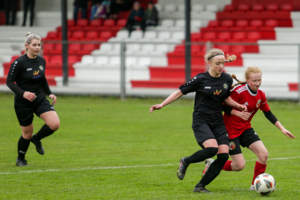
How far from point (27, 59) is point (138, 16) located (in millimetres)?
13290

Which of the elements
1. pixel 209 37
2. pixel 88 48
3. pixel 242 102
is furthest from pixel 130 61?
pixel 242 102

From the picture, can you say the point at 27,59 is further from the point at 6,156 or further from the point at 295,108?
the point at 295,108

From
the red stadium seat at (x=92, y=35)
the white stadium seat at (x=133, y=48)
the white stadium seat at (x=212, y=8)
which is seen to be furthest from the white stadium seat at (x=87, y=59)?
the white stadium seat at (x=212, y=8)

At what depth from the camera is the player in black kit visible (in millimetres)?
5285

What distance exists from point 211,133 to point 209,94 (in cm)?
44

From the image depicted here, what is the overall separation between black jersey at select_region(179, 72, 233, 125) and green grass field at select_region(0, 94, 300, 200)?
873 millimetres

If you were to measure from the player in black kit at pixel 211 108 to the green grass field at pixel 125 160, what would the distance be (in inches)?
13.7

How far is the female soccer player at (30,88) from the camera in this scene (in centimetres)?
664

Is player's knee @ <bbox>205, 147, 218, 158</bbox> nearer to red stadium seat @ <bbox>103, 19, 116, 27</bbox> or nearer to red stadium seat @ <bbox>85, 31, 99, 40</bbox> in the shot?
red stadium seat @ <bbox>85, 31, 99, 40</bbox>

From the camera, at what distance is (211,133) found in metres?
5.29

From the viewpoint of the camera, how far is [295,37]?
1797 centimetres

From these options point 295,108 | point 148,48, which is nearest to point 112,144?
point 295,108

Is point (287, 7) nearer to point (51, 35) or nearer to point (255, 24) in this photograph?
point (255, 24)

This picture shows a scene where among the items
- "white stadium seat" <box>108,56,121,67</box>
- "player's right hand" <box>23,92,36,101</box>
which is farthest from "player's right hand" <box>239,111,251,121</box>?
"white stadium seat" <box>108,56,121,67</box>
